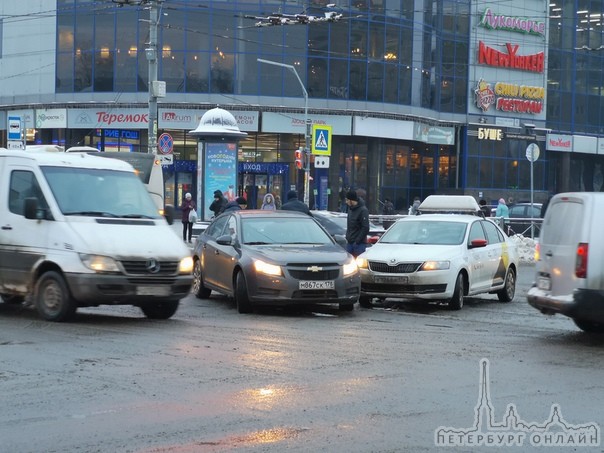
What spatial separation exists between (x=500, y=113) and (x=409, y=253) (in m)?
47.4

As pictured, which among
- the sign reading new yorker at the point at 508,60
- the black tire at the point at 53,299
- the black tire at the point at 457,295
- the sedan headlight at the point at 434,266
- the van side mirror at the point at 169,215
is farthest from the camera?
the sign reading new yorker at the point at 508,60

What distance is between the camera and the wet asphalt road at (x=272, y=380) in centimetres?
683

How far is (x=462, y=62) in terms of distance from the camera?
5981 centimetres

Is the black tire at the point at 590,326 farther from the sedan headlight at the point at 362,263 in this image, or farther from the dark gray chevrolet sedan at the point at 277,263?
the sedan headlight at the point at 362,263

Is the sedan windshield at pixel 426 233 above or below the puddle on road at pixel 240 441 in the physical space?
above

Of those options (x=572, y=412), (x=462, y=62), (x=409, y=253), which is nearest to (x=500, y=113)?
(x=462, y=62)

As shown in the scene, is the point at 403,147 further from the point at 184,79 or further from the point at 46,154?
the point at 46,154

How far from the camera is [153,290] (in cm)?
1281

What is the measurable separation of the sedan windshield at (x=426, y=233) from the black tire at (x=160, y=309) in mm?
4793

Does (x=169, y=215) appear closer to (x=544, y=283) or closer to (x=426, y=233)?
(x=426, y=233)

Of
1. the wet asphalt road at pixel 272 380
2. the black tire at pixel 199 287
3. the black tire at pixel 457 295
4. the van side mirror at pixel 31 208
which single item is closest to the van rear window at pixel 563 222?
the wet asphalt road at pixel 272 380

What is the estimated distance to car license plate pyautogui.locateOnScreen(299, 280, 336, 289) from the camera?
14.3 metres

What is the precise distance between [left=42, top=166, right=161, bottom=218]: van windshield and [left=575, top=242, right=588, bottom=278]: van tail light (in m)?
5.85

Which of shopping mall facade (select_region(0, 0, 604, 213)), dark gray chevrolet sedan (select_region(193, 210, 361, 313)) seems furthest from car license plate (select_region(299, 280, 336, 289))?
shopping mall facade (select_region(0, 0, 604, 213))
